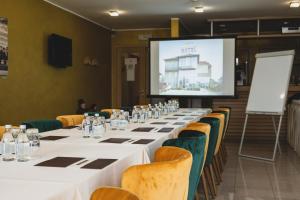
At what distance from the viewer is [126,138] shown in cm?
308

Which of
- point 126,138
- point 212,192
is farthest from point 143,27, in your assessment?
point 126,138

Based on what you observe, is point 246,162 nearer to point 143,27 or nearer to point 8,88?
point 8,88

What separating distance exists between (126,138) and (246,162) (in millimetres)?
3635

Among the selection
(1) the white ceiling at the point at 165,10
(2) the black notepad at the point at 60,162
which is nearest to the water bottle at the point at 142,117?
(2) the black notepad at the point at 60,162

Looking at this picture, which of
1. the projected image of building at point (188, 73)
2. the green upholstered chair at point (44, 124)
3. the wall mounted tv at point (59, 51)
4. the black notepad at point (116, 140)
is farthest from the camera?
the projected image of building at point (188, 73)

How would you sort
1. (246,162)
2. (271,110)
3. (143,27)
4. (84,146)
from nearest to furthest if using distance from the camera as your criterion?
(84,146)
(246,162)
(271,110)
(143,27)

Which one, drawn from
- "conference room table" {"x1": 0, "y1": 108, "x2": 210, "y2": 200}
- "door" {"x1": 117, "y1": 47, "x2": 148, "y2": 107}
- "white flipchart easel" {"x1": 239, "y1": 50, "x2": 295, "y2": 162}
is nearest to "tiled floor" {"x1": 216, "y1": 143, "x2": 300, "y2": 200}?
"white flipchart easel" {"x1": 239, "y1": 50, "x2": 295, "y2": 162}

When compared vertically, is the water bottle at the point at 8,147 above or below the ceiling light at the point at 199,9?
below

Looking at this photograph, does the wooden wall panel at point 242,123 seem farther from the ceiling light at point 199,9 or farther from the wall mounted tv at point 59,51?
the wall mounted tv at point 59,51

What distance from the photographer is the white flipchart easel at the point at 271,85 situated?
6574 mm

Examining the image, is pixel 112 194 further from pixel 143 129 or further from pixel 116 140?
pixel 143 129

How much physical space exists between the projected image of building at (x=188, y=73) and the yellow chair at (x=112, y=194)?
723cm

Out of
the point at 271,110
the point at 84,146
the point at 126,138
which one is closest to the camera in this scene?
the point at 84,146

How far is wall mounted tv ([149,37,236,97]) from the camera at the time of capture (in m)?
8.49
